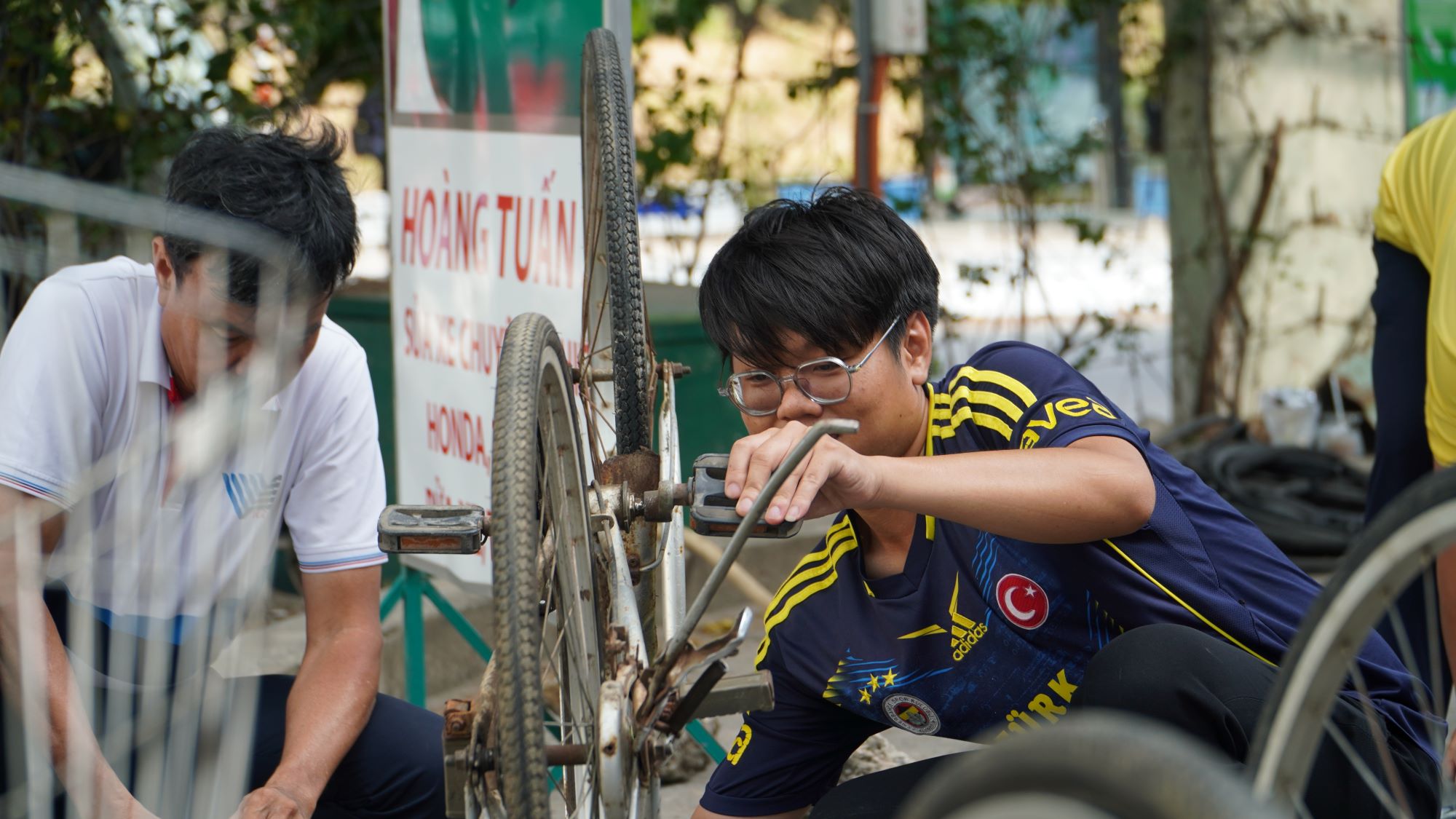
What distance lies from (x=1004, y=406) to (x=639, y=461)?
0.50 meters

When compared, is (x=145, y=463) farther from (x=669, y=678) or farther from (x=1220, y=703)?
(x=1220, y=703)

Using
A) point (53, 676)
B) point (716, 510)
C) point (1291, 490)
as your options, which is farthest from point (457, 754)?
point (1291, 490)

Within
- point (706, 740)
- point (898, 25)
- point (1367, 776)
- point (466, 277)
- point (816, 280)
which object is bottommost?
point (706, 740)

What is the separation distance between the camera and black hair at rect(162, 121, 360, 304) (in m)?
1.77

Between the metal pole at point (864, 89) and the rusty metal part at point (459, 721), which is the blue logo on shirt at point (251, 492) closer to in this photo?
the rusty metal part at point (459, 721)

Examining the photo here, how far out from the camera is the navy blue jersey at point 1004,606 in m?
1.51

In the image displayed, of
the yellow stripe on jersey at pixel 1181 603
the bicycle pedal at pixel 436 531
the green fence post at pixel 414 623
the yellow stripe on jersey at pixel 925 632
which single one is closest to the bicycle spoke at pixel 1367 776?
the yellow stripe on jersey at pixel 1181 603

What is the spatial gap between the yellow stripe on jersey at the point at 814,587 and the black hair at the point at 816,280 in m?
0.27

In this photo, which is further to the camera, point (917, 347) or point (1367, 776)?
point (917, 347)

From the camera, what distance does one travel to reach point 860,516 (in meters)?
1.67

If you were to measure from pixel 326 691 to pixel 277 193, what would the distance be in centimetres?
68

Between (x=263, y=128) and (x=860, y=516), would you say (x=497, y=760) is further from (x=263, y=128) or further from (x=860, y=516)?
(x=263, y=128)

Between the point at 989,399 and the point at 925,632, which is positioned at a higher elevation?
the point at 989,399

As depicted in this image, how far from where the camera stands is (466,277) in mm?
2578
